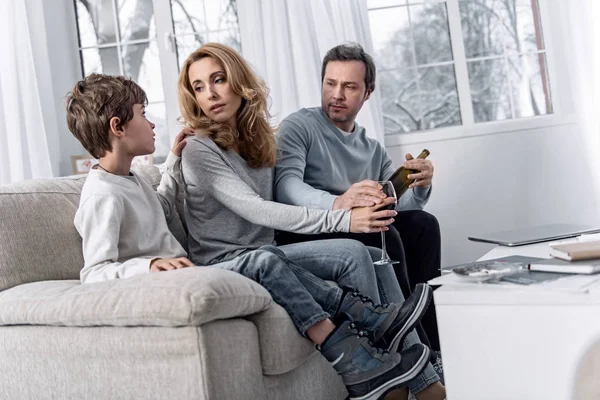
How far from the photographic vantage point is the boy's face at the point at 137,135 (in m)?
2.15

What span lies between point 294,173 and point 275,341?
2.90 feet

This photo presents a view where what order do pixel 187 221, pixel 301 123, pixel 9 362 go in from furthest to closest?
pixel 301 123 → pixel 187 221 → pixel 9 362

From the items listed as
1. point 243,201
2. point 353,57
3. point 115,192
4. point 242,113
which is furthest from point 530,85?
point 115,192

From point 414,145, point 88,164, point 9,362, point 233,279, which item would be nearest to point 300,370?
point 233,279

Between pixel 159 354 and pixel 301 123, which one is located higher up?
pixel 301 123

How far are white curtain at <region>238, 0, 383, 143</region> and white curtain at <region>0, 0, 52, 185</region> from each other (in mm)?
1130

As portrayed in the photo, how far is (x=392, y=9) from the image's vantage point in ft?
13.3

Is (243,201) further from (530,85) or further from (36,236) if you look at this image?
(530,85)

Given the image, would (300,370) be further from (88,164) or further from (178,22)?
(178,22)

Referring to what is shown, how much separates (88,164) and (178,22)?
0.91 metres

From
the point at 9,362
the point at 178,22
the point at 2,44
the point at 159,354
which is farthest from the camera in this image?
the point at 178,22

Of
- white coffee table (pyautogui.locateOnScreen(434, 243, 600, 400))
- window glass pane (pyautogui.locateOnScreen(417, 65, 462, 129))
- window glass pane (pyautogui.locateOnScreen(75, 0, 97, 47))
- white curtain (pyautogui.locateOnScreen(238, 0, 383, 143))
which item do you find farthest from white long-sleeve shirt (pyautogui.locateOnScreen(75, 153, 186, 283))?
window glass pane (pyautogui.locateOnScreen(75, 0, 97, 47))

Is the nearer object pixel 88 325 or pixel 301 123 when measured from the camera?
pixel 88 325

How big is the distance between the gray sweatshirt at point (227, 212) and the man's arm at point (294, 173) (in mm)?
137
